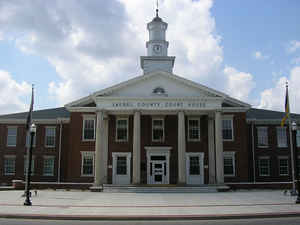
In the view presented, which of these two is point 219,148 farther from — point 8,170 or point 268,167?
point 8,170

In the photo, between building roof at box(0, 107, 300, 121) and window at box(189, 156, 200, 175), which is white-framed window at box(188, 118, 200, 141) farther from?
building roof at box(0, 107, 300, 121)

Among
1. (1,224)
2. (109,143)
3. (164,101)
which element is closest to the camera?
(1,224)

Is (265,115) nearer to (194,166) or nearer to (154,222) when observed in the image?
(194,166)

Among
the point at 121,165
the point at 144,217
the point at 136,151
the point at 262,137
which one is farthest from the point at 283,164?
the point at 144,217

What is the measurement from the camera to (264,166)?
38844 millimetres

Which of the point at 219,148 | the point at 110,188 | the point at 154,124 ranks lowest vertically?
→ the point at 110,188

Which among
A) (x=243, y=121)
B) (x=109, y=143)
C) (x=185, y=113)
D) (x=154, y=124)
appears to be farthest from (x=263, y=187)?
(x=109, y=143)

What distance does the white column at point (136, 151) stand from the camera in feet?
102

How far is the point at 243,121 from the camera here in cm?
3588

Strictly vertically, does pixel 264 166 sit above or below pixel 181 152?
below

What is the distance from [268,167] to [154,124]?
561 inches

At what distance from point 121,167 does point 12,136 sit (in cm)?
1448

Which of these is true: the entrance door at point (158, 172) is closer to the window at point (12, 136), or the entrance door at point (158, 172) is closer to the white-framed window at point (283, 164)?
the white-framed window at point (283, 164)

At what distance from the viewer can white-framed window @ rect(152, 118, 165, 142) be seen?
1388 inches
